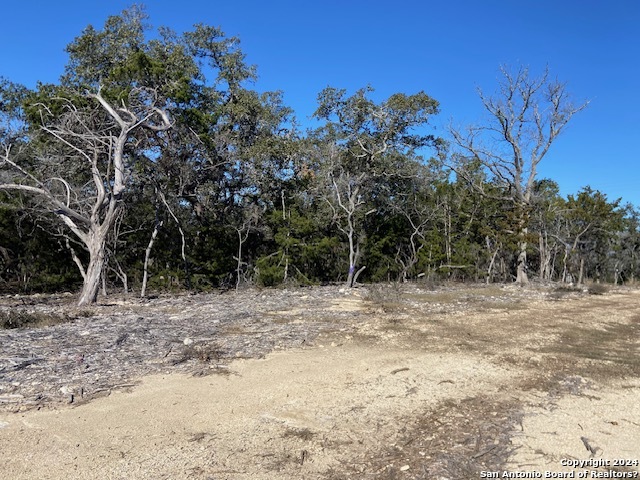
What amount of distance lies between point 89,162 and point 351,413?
41.0ft

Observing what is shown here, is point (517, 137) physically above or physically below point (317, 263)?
above

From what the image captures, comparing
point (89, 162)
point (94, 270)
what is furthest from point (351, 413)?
point (89, 162)

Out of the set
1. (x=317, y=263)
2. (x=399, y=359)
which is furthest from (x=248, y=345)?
(x=317, y=263)

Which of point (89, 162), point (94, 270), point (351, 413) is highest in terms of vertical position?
point (89, 162)

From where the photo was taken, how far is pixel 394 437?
4.04 m

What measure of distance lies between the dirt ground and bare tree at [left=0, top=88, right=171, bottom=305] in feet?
13.9

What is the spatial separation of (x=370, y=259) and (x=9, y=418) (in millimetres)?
16692

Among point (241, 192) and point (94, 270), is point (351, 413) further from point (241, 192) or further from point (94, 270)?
point (241, 192)

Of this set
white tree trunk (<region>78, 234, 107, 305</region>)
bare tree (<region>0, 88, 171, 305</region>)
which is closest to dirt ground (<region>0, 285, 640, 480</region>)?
white tree trunk (<region>78, 234, 107, 305</region>)

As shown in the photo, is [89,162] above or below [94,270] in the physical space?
above

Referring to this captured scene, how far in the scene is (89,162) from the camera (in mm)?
14320

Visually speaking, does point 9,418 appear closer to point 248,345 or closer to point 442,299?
point 248,345

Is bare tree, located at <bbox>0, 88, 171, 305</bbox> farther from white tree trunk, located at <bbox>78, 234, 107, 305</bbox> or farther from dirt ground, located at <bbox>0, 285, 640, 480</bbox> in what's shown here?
dirt ground, located at <bbox>0, 285, 640, 480</bbox>

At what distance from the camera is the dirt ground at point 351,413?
3527 mm
